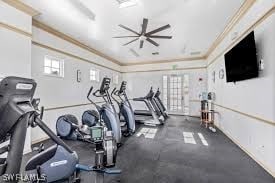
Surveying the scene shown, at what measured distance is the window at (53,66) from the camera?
4.23 m

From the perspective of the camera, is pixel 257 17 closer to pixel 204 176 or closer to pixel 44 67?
pixel 204 176

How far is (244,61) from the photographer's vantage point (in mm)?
2973

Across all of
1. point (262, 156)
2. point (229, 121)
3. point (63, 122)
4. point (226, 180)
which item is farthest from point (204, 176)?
point (63, 122)

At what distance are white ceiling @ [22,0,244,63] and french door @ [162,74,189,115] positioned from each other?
11.2 feet

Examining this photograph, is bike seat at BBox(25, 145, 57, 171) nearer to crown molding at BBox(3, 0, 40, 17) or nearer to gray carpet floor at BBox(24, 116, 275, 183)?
gray carpet floor at BBox(24, 116, 275, 183)

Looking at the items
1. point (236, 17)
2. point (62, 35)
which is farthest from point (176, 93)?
point (62, 35)

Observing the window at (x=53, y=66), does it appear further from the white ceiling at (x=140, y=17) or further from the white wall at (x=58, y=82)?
the white ceiling at (x=140, y=17)

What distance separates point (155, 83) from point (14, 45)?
7.00 m

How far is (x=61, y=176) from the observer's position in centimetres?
191

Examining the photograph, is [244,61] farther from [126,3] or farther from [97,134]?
[97,134]

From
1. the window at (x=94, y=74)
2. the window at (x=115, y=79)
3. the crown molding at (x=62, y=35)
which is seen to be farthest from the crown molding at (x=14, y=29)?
the window at (x=115, y=79)

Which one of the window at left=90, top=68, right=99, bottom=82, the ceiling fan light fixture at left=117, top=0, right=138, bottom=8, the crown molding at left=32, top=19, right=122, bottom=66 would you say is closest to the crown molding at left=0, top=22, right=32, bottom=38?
the crown molding at left=32, top=19, right=122, bottom=66

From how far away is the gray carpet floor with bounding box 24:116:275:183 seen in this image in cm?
224

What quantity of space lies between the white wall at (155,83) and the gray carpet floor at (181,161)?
4187mm
